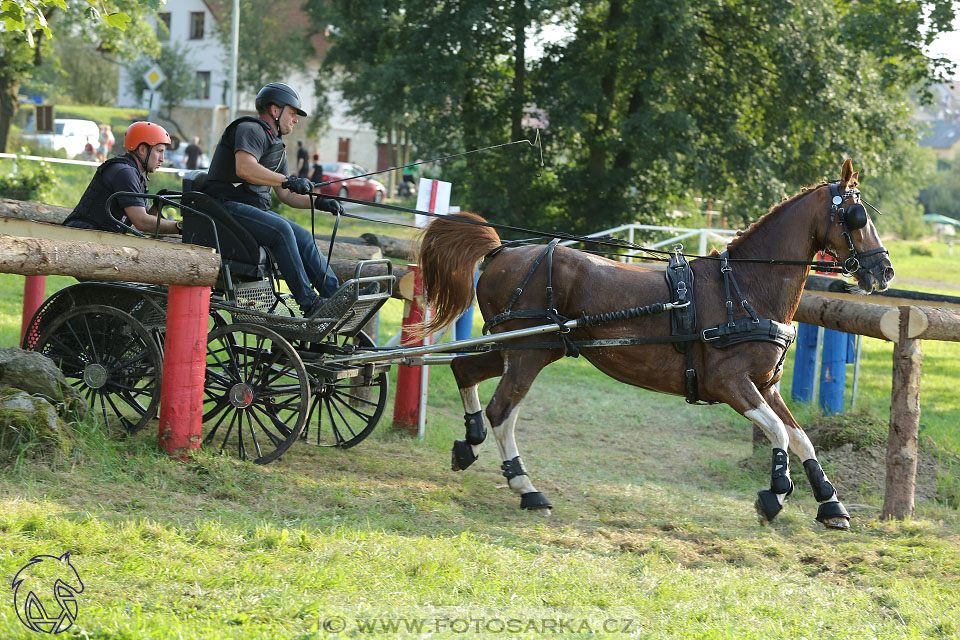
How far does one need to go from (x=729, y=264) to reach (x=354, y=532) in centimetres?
289

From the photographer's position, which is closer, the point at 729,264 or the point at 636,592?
the point at 636,592

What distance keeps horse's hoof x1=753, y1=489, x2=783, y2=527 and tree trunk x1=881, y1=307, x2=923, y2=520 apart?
806 millimetres

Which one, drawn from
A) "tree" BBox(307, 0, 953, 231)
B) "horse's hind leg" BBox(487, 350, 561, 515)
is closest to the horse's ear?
"horse's hind leg" BBox(487, 350, 561, 515)

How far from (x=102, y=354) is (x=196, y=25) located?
57.5 metres

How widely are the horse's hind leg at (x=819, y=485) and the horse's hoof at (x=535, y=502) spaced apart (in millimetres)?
1559

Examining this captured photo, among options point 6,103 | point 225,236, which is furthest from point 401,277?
point 6,103

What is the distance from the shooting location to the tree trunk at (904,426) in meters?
6.05

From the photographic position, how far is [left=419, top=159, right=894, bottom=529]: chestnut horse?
5965 millimetres

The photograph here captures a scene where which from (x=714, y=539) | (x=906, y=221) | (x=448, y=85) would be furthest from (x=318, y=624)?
(x=906, y=221)

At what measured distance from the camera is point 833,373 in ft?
30.2

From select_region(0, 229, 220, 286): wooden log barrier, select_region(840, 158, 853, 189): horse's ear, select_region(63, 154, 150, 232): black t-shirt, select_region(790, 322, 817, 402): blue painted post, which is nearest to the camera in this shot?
select_region(0, 229, 220, 286): wooden log barrier

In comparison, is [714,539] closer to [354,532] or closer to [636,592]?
[636,592]

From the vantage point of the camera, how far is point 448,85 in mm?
20562

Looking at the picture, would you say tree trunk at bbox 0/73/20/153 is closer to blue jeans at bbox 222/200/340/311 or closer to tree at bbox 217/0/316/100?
tree at bbox 217/0/316/100
